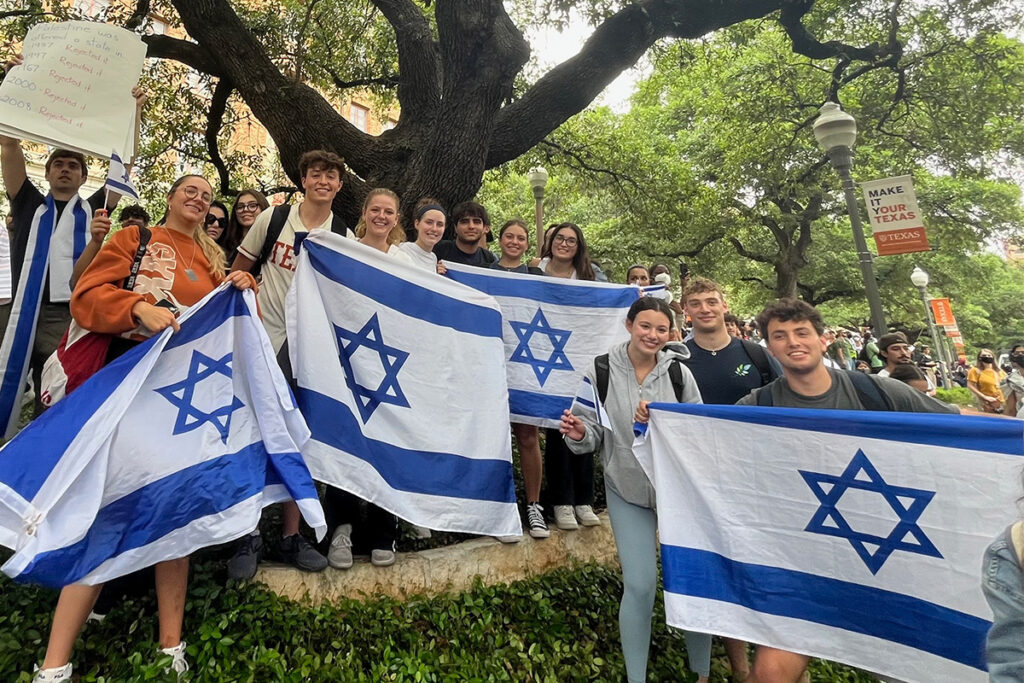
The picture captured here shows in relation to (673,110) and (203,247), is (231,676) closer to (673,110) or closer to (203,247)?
(203,247)

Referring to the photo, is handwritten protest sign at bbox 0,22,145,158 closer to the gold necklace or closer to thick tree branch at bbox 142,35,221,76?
the gold necklace

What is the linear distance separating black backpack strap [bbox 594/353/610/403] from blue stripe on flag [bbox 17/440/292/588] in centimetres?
157

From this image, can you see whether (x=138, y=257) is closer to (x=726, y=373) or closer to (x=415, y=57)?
(x=726, y=373)

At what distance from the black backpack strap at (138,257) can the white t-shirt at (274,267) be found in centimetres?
58

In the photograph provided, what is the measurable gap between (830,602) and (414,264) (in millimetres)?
2747

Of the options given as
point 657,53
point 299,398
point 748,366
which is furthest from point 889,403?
point 657,53

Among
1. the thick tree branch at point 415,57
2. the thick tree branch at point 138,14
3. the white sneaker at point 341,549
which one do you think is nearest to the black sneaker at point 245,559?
the white sneaker at point 341,549

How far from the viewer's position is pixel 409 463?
3029mm

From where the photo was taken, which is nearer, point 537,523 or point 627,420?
point 627,420

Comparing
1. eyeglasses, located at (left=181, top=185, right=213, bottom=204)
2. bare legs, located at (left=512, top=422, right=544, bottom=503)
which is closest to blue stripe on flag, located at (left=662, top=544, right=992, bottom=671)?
bare legs, located at (left=512, top=422, right=544, bottom=503)

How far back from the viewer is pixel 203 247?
111 inches

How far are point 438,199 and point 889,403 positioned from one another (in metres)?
4.04

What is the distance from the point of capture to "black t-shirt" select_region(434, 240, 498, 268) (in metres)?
4.23

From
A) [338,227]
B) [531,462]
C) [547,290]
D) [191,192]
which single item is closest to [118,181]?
[191,192]
